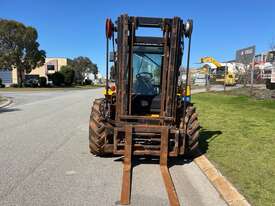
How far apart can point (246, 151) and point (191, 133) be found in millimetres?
1336

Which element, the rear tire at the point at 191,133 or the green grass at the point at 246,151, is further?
the rear tire at the point at 191,133

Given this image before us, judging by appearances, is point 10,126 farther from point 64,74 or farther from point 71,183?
point 64,74

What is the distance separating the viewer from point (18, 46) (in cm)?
6462

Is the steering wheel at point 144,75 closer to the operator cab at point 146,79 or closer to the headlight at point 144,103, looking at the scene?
the operator cab at point 146,79

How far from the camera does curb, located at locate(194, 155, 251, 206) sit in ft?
17.2

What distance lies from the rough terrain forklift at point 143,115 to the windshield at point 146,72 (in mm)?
87

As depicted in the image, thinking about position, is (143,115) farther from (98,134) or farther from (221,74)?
(221,74)

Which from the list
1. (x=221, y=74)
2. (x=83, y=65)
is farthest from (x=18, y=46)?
(x=83, y=65)

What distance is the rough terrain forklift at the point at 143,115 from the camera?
7309 millimetres

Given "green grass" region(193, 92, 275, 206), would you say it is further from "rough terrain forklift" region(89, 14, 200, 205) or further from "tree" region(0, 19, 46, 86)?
"tree" region(0, 19, 46, 86)

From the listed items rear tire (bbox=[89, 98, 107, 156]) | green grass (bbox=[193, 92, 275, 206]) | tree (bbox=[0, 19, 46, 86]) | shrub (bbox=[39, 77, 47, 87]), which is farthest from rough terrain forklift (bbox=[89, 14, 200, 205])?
shrub (bbox=[39, 77, 47, 87])

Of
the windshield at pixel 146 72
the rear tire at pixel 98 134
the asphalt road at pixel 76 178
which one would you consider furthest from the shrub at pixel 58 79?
the rear tire at pixel 98 134

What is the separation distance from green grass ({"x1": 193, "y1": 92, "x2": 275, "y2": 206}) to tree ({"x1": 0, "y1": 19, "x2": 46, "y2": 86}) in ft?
181

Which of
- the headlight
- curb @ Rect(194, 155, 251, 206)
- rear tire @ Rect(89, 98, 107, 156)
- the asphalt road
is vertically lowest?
the asphalt road
